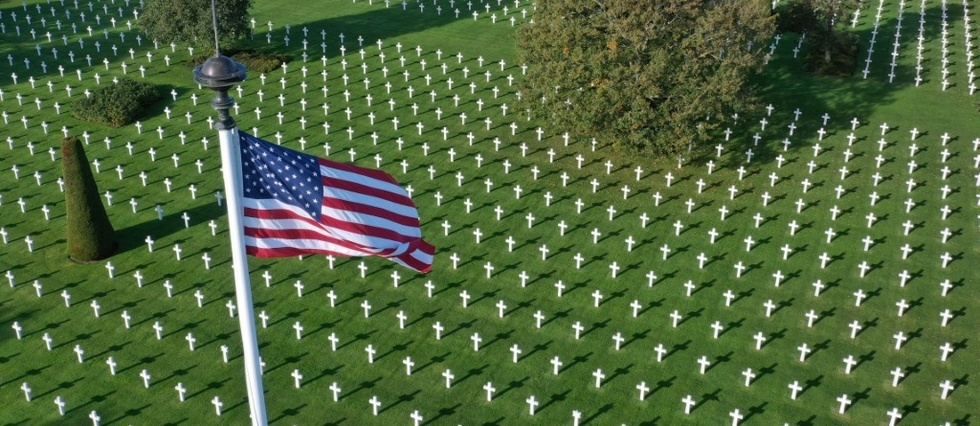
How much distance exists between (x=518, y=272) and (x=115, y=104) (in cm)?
2285

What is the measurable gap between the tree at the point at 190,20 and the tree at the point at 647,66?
18046 millimetres

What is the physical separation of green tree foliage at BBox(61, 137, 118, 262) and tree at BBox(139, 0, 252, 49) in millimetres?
16476

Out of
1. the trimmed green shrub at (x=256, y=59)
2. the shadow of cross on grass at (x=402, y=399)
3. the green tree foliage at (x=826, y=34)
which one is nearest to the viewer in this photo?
the shadow of cross on grass at (x=402, y=399)

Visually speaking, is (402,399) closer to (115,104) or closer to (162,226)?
(162,226)

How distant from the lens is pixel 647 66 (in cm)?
3619

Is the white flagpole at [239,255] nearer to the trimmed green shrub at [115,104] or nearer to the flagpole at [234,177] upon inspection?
the flagpole at [234,177]

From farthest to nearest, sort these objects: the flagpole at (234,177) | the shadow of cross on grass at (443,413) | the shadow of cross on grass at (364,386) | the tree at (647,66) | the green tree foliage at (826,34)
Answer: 1. the green tree foliage at (826,34)
2. the tree at (647,66)
3. the shadow of cross on grass at (364,386)
4. the shadow of cross on grass at (443,413)
5. the flagpole at (234,177)

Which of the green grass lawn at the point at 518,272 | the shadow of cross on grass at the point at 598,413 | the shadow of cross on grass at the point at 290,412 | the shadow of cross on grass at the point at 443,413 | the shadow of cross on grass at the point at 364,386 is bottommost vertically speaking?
the shadow of cross on grass at the point at 598,413

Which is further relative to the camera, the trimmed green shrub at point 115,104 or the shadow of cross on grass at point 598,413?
the trimmed green shrub at point 115,104

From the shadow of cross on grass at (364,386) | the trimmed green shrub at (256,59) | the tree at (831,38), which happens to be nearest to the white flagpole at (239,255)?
the shadow of cross on grass at (364,386)

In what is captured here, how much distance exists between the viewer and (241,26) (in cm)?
4841

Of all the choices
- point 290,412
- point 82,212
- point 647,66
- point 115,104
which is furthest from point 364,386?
point 115,104

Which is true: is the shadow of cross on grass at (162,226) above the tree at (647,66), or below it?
below

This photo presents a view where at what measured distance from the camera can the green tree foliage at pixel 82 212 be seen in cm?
3086
